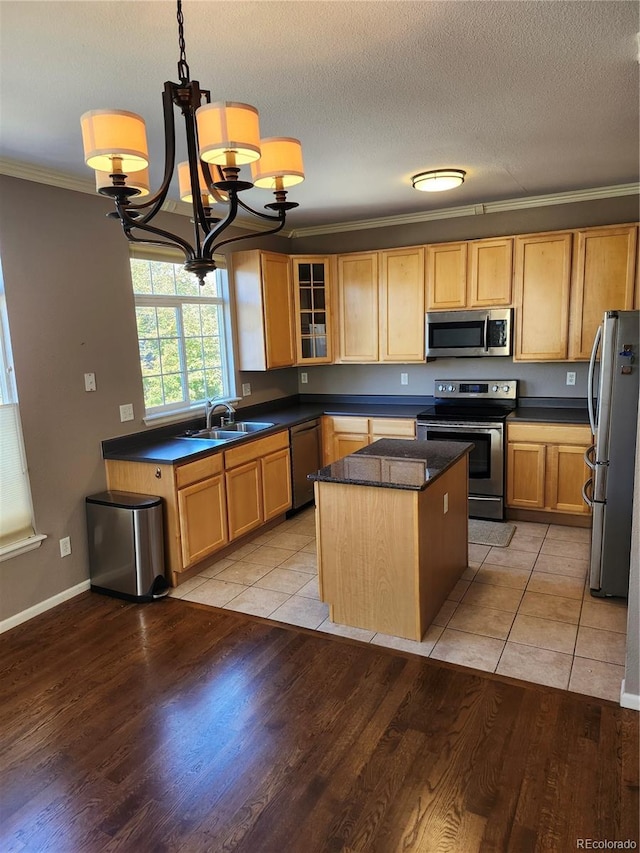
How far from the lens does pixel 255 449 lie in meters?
4.27

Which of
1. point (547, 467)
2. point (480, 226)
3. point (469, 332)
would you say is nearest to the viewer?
point (547, 467)

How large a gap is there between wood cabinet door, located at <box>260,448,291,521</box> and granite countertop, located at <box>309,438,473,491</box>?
119 cm

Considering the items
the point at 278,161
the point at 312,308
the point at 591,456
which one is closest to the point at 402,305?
the point at 312,308

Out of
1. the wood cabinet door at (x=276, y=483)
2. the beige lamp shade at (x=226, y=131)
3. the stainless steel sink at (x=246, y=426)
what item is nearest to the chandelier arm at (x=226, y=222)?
the beige lamp shade at (x=226, y=131)

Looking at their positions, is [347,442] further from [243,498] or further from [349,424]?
[243,498]

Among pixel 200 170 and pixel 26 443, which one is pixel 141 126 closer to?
pixel 200 170

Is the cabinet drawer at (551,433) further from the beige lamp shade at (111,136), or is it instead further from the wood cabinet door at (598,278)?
the beige lamp shade at (111,136)

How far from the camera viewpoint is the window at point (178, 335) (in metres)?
4.08

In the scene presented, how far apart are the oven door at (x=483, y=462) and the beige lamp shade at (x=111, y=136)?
3496mm

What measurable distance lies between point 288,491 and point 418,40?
11.3 feet

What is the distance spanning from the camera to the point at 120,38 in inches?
73.8

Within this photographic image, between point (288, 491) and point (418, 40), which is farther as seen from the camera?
point (288, 491)

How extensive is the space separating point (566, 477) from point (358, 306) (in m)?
2.36

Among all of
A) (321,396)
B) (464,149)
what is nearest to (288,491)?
(321,396)
